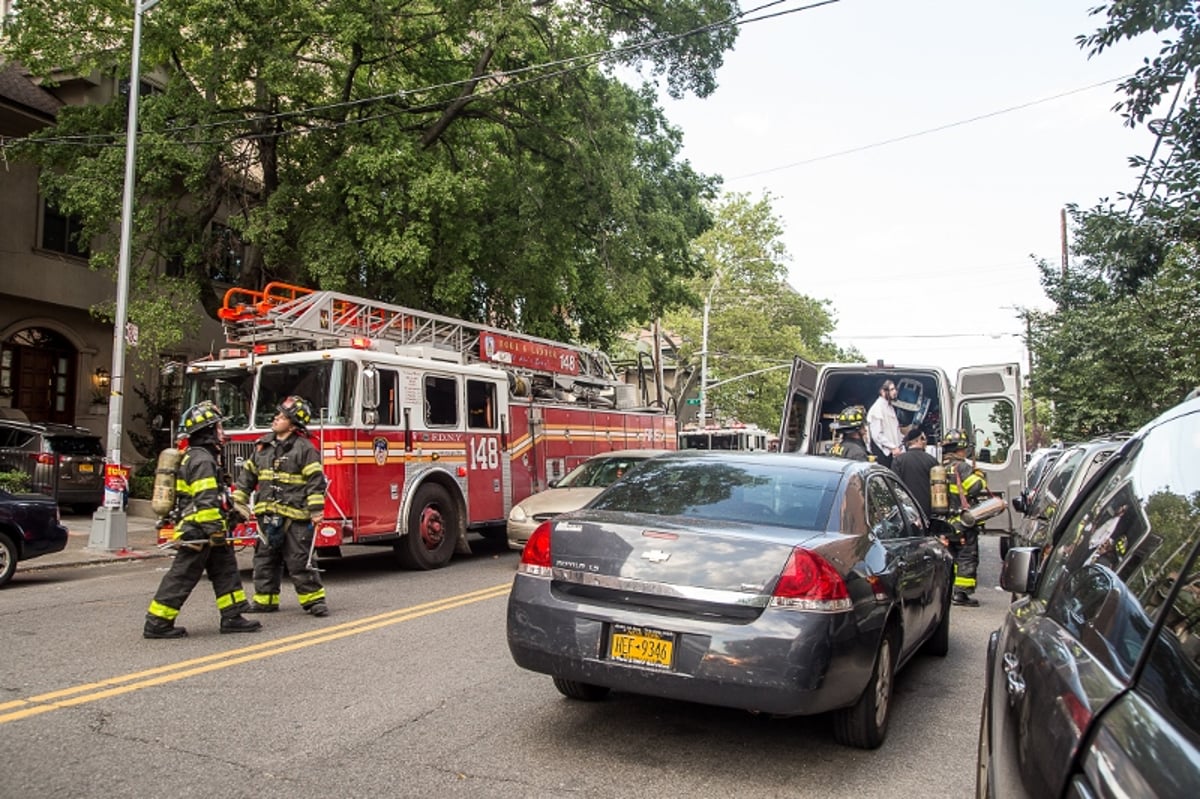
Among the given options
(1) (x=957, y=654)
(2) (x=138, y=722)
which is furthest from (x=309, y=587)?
(1) (x=957, y=654)

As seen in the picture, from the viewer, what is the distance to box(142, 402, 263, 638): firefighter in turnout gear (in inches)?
275

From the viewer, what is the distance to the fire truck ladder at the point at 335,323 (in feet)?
36.2

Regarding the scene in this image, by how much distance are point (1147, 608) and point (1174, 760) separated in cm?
48

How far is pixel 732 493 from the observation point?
519 centimetres

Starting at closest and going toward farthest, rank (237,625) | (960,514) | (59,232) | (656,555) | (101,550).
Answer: (656,555) < (237,625) < (960,514) < (101,550) < (59,232)

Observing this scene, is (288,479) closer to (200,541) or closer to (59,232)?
(200,541)

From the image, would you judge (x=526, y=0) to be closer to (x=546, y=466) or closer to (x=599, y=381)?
(x=599, y=381)

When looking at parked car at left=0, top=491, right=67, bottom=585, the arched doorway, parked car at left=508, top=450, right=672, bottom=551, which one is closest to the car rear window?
the arched doorway

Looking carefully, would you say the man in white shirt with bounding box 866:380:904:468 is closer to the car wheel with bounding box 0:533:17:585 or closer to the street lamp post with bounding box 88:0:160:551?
the car wheel with bounding box 0:533:17:585

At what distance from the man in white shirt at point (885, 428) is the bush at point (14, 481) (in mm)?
12252

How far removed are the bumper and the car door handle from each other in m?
1.39

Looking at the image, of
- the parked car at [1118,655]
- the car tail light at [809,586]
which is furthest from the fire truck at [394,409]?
the parked car at [1118,655]

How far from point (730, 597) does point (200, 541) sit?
4661mm

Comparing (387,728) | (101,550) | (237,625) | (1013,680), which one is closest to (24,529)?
(101,550)
